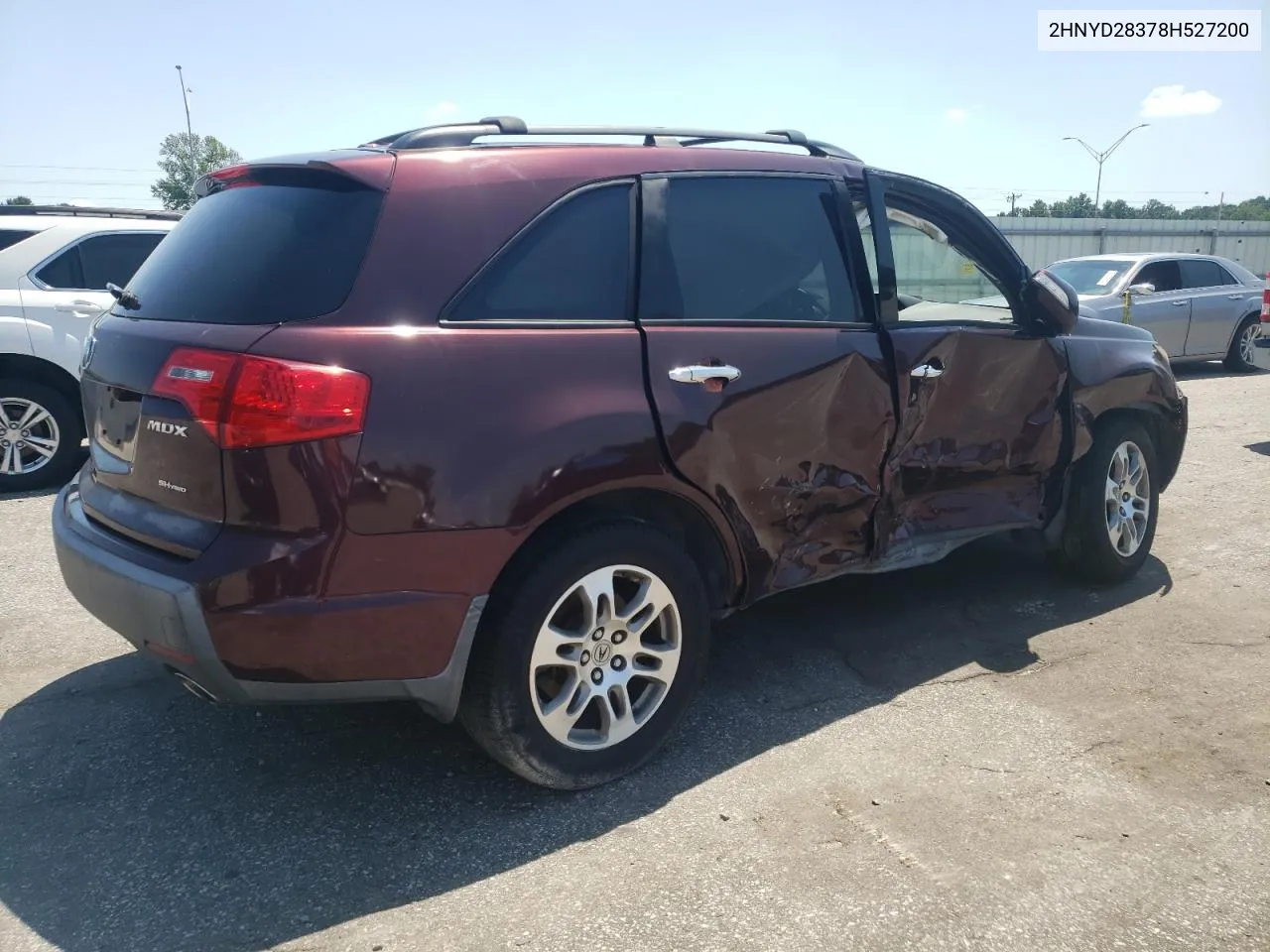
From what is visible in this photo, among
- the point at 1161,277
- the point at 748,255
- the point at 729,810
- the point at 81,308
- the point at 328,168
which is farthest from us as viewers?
the point at 1161,277

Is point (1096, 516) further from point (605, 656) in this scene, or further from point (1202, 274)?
point (1202, 274)

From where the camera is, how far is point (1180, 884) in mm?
2670

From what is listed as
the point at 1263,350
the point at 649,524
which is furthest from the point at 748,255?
the point at 1263,350

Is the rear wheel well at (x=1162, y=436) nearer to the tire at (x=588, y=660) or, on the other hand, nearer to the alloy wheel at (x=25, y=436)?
the tire at (x=588, y=660)

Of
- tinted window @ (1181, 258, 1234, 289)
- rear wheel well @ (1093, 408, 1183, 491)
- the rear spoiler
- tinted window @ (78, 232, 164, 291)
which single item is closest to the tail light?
the rear spoiler

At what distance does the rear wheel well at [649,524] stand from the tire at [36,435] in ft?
17.9

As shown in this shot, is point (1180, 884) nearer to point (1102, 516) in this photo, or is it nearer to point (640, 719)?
point (640, 719)

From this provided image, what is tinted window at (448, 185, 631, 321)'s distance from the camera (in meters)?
2.85

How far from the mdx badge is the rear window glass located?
0.98ft

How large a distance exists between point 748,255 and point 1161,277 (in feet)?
36.3

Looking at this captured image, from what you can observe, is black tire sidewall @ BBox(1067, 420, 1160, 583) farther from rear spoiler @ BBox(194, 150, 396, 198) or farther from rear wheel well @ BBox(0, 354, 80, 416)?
rear wheel well @ BBox(0, 354, 80, 416)

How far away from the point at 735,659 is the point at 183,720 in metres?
2.03

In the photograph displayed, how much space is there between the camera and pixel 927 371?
3.89 meters

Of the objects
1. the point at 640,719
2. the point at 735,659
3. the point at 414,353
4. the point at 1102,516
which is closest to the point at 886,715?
the point at 735,659
